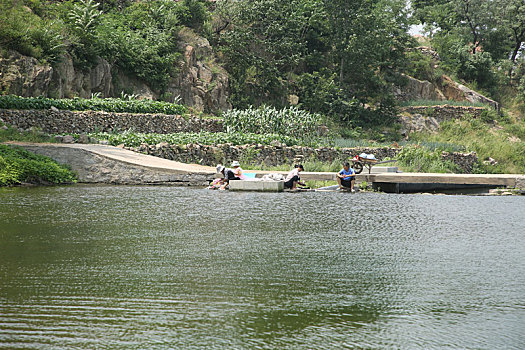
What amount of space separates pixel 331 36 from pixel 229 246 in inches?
1226

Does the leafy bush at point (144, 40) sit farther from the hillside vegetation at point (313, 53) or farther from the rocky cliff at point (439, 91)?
the rocky cliff at point (439, 91)

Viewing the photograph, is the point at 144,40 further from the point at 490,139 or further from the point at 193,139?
the point at 490,139

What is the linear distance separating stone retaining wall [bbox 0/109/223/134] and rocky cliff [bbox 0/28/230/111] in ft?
5.64

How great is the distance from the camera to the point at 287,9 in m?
35.3

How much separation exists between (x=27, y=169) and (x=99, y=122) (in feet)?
24.2

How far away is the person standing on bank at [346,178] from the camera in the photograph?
1519 cm

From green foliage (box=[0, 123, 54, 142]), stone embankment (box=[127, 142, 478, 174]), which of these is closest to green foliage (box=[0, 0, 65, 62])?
green foliage (box=[0, 123, 54, 142])

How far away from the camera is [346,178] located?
15.3m

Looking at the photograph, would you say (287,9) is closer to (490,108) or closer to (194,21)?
(194,21)

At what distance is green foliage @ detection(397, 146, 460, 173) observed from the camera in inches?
851

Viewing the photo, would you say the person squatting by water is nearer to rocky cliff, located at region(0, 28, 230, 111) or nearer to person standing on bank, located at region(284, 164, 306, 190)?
person standing on bank, located at region(284, 164, 306, 190)

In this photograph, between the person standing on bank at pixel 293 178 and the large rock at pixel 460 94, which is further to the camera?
the large rock at pixel 460 94

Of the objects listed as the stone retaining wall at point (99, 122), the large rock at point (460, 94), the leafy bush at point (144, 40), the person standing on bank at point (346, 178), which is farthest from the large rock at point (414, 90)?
the person standing on bank at point (346, 178)

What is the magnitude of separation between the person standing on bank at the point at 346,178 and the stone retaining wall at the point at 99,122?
10.7m
